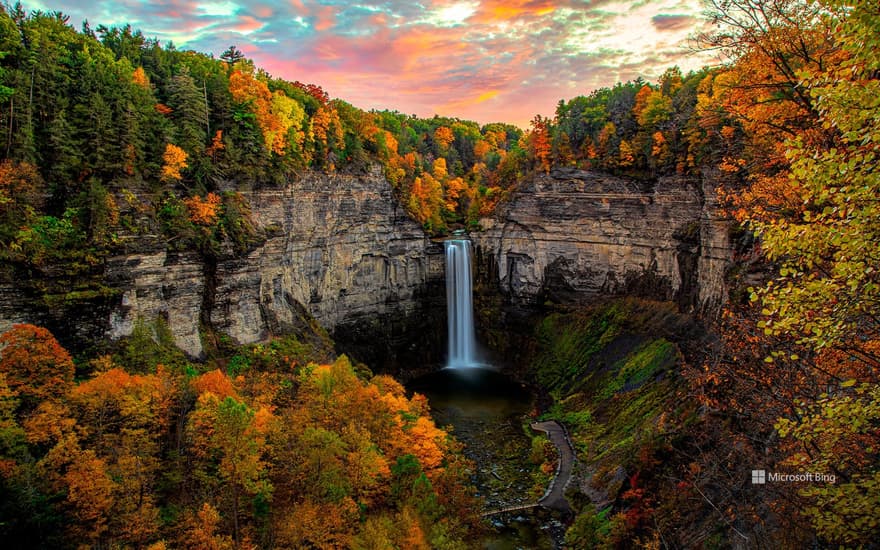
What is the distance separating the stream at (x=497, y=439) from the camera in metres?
29.4

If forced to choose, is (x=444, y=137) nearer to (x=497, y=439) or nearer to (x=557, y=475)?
(x=497, y=439)

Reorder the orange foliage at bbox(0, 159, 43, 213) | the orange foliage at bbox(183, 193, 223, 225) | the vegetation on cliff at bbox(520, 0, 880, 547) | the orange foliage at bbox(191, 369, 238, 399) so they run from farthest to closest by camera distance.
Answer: the orange foliage at bbox(183, 193, 223, 225)
the orange foliage at bbox(0, 159, 43, 213)
the orange foliage at bbox(191, 369, 238, 399)
the vegetation on cliff at bbox(520, 0, 880, 547)

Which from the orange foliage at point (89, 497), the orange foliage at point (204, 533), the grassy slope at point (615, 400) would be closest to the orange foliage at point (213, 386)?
the orange foliage at point (89, 497)

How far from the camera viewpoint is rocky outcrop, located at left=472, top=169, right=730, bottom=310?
142ft

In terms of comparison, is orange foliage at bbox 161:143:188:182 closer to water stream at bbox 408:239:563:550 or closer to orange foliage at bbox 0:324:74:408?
orange foliage at bbox 0:324:74:408

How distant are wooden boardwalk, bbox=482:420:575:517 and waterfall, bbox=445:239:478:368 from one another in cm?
1864

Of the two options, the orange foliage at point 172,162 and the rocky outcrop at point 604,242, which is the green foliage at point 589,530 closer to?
the rocky outcrop at point 604,242

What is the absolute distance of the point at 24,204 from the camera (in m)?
28.8

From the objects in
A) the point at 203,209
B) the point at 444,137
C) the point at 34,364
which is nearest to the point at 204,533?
the point at 34,364

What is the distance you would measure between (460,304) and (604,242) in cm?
1776

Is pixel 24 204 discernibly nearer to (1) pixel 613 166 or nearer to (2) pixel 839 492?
(2) pixel 839 492

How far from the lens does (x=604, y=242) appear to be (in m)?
53.8

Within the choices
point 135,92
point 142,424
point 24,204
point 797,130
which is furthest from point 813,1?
point 135,92

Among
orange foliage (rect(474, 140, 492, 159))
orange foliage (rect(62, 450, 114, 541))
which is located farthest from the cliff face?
orange foliage (rect(474, 140, 492, 159))
